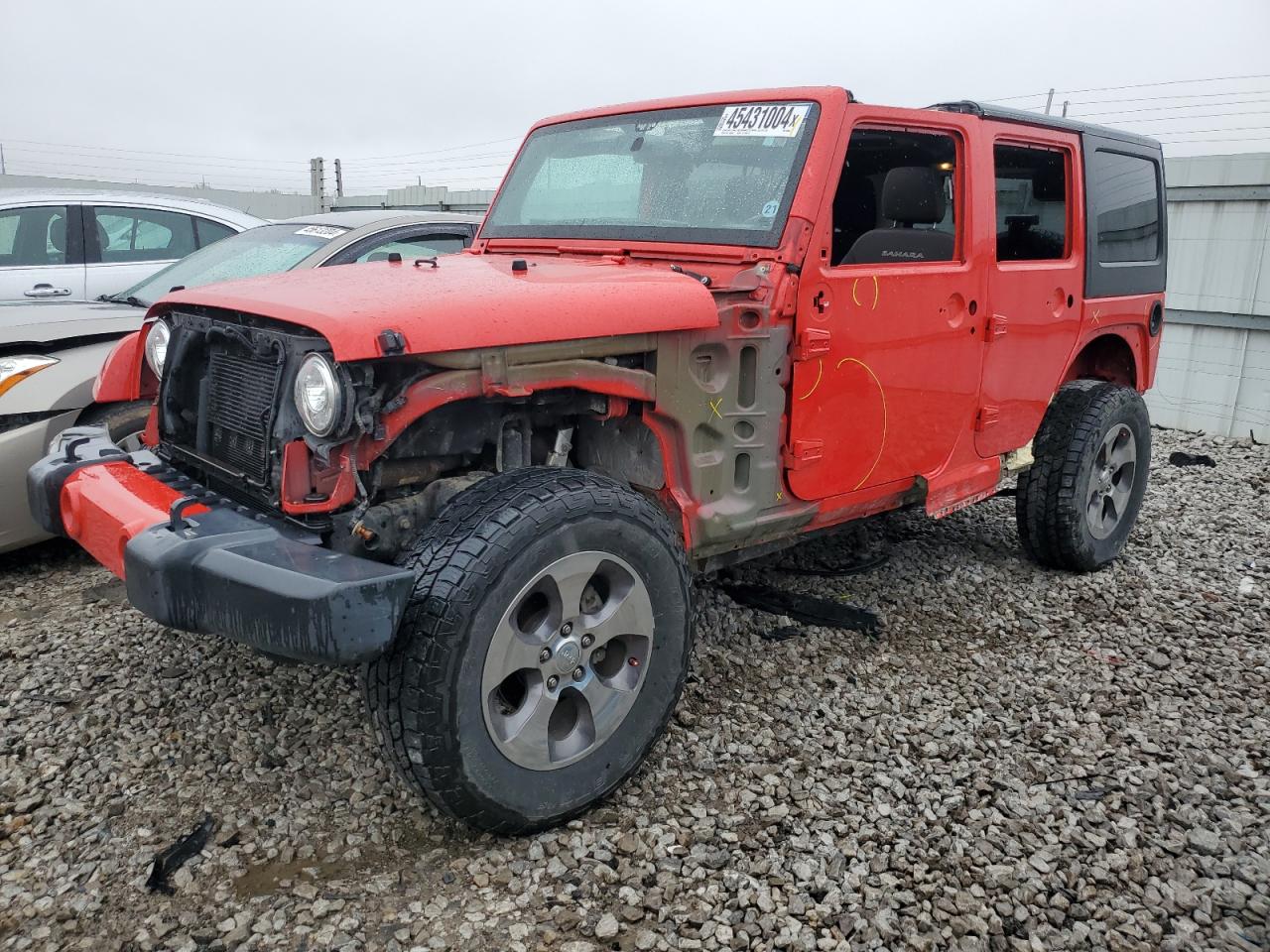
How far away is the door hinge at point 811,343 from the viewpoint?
3000 mm

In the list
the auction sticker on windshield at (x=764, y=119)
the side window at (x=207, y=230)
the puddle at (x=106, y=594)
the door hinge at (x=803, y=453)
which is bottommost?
the puddle at (x=106, y=594)

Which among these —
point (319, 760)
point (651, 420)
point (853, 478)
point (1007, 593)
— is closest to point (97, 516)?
point (319, 760)

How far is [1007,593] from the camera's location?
172 inches

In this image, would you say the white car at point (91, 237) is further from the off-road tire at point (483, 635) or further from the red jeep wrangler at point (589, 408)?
the off-road tire at point (483, 635)

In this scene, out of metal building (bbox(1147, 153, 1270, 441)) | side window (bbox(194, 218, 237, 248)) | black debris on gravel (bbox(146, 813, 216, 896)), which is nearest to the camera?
black debris on gravel (bbox(146, 813, 216, 896))

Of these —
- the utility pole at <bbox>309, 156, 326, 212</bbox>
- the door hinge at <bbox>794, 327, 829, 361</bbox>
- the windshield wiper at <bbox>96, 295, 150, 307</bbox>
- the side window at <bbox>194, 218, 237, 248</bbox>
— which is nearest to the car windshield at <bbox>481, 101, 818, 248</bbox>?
the door hinge at <bbox>794, 327, 829, 361</bbox>

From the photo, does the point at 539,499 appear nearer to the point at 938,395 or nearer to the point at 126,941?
the point at 126,941

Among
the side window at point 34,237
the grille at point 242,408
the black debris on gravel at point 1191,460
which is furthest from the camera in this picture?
the black debris on gravel at point 1191,460

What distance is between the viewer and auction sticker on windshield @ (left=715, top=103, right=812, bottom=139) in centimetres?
312

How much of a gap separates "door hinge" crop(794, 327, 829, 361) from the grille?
1569mm

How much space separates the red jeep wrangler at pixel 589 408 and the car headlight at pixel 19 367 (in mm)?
1135

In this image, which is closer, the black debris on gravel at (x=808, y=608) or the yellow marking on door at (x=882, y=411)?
the yellow marking on door at (x=882, y=411)

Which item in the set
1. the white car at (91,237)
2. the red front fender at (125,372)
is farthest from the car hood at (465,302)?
the white car at (91,237)

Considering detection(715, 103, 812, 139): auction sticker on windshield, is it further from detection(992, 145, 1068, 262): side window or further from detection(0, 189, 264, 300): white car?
detection(0, 189, 264, 300): white car
